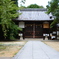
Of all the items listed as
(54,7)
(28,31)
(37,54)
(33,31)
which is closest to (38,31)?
(33,31)

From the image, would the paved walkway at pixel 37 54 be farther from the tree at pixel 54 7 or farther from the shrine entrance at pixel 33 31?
the shrine entrance at pixel 33 31

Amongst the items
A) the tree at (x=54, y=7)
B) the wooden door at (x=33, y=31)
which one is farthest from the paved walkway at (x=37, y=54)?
the wooden door at (x=33, y=31)

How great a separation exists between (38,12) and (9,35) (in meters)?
9.87

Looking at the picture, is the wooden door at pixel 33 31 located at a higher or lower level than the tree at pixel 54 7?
lower

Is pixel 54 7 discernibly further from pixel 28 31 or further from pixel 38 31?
pixel 28 31

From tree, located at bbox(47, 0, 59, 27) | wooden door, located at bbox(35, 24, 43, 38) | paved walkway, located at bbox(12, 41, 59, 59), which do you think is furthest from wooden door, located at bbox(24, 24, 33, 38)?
paved walkway, located at bbox(12, 41, 59, 59)

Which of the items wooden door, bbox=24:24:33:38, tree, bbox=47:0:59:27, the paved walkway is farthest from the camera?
wooden door, bbox=24:24:33:38

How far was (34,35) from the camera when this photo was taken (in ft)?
98.0

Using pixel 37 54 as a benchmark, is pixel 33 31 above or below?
above

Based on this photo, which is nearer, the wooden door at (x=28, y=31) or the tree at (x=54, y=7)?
the tree at (x=54, y=7)

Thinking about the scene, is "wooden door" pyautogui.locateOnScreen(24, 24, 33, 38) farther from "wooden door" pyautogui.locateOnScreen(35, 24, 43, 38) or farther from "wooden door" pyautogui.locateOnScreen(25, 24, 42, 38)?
"wooden door" pyautogui.locateOnScreen(35, 24, 43, 38)

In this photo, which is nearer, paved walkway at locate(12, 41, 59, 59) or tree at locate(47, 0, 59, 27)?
paved walkway at locate(12, 41, 59, 59)

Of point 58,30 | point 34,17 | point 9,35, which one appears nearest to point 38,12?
point 34,17

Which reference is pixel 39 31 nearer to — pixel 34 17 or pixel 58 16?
pixel 34 17
